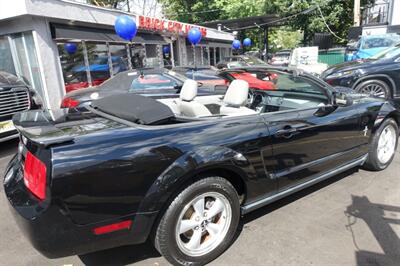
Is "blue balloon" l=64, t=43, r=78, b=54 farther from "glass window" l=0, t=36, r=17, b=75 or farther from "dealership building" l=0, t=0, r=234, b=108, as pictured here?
"glass window" l=0, t=36, r=17, b=75

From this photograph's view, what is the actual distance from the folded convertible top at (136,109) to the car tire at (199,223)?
22.5 inches

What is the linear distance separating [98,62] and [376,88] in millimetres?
9355

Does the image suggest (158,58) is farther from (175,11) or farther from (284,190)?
(175,11)

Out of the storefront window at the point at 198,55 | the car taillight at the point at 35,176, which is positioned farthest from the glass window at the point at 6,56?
the storefront window at the point at 198,55

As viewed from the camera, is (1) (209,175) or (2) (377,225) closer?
(1) (209,175)

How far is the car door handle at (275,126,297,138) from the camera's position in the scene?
8.89ft

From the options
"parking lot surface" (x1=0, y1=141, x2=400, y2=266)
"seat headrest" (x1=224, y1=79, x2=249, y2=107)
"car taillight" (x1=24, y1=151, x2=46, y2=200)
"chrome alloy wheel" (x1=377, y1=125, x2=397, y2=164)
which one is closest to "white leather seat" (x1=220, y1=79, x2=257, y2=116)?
"seat headrest" (x1=224, y1=79, x2=249, y2=107)

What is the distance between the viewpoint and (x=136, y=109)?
95.4 inches

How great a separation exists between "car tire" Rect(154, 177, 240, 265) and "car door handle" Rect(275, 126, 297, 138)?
26.1 inches

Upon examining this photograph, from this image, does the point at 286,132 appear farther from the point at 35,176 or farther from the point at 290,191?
the point at 35,176

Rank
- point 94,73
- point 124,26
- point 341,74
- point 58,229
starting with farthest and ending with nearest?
point 94,73, point 124,26, point 341,74, point 58,229

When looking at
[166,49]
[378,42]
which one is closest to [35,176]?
[378,42]

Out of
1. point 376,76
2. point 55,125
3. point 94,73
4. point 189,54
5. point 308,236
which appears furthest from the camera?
point 189,54

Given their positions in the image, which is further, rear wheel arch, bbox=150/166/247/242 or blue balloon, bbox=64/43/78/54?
blue balloon, bbox=64/43/78/54
